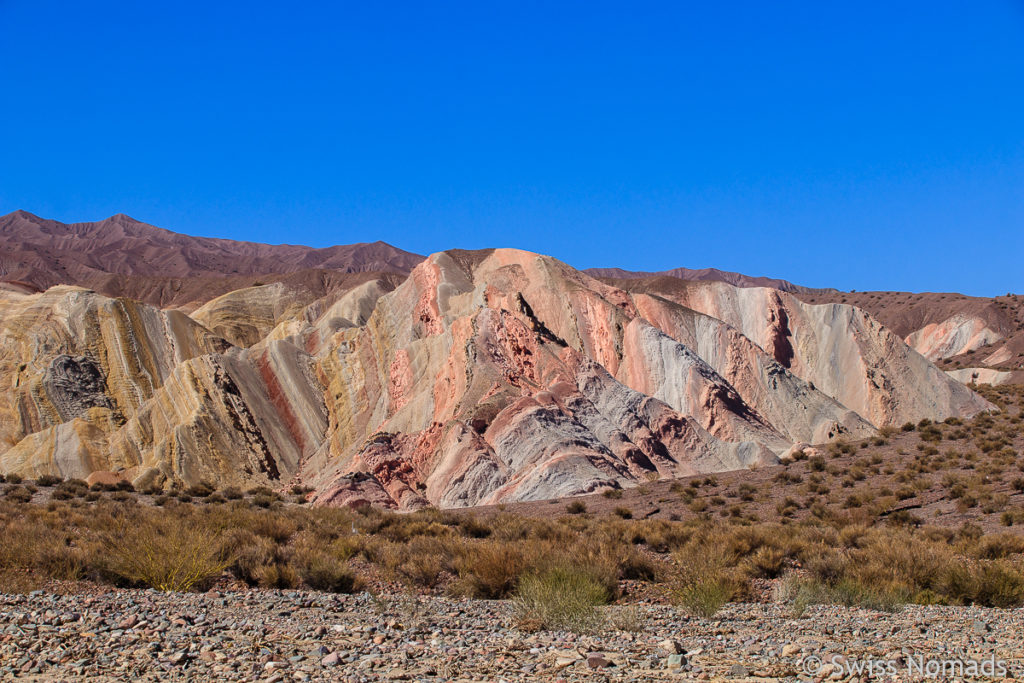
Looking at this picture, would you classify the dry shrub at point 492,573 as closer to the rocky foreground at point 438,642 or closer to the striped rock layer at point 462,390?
the rocky foreground at point 438,642

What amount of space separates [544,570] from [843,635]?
4614mm

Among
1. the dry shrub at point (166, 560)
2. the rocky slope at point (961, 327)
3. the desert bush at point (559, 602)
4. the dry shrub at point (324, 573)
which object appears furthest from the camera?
the rocky slope at point (961, 327)

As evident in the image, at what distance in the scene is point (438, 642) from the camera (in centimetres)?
956

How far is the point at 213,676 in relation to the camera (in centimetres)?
796

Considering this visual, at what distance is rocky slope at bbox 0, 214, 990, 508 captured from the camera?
108 feet

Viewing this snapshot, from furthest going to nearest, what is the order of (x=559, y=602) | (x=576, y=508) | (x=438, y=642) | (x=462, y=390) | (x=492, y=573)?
(x=462, y=390) < (x=576, y=508) < (x=492, y=573) < (x=559, y=602) < (x=438, y=642)

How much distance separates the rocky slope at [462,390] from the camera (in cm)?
3300

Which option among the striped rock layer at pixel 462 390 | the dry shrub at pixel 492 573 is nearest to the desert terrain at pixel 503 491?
the dry shrub at pixel 492 573

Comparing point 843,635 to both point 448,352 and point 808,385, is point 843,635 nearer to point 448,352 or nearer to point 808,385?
point 448,352

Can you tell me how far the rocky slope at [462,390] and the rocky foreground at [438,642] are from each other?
18253 mm

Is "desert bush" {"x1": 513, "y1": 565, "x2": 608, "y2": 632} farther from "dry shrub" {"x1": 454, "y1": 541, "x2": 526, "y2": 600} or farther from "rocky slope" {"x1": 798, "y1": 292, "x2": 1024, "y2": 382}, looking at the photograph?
"rocky slope" {"x1": 798, "y1": 292, "x2": 1024, "y2": 382}

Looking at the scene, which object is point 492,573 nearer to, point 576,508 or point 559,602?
point 559,602

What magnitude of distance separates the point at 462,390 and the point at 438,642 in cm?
2668

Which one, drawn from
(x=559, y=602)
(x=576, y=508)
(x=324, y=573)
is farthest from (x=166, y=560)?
(x=576, y=508)
